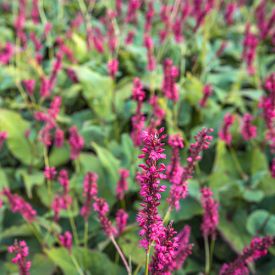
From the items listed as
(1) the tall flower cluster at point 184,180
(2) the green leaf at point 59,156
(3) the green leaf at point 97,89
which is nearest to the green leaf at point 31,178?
(2) the green leaf at point 59,156

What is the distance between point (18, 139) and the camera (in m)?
2.75

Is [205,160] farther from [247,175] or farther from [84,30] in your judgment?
[84,30]

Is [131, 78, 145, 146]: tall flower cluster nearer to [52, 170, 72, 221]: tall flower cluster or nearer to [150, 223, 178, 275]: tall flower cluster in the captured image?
[52, 170, 72, 221]: tall flower cluster

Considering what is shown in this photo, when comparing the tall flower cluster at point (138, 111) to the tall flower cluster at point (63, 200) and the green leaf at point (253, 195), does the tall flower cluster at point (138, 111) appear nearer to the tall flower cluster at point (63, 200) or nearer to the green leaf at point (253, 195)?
the tall flower cluster at point (63, 200)

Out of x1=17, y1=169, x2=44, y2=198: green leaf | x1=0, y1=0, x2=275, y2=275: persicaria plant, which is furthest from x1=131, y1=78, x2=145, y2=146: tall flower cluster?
x1=17, y1=169, x2=44, y2=198: green leaf

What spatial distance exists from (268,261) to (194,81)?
1231mm

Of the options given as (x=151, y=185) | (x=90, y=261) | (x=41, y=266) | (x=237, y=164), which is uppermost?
(x=151, y=185)

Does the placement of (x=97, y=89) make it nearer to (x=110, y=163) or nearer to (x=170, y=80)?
(x=110, y=163)

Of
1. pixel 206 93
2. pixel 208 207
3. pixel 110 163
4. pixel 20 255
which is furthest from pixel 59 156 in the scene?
pixel 20 255

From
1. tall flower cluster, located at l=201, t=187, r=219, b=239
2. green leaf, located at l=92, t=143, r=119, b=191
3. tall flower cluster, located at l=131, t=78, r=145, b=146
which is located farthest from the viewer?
green leaf, located at l=92, t=143, r=119, b=191

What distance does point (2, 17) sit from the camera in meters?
4.63

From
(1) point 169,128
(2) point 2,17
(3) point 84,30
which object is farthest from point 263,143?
(2) point 2,17

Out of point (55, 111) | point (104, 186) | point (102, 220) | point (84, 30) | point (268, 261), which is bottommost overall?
point (268, 261)

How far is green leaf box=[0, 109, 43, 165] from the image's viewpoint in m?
2.68
